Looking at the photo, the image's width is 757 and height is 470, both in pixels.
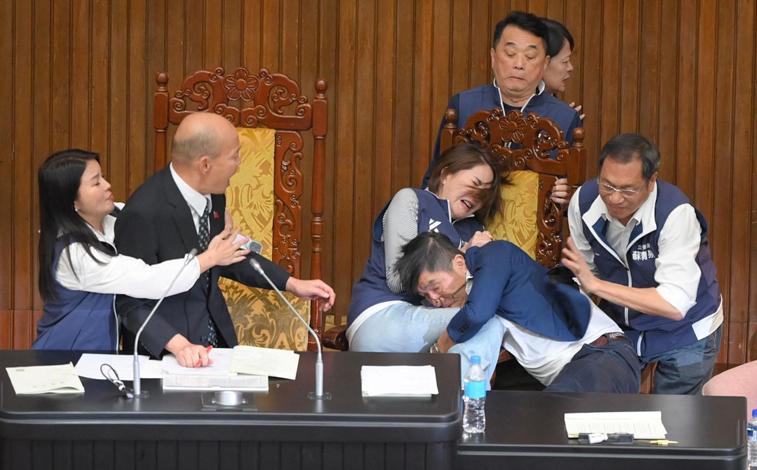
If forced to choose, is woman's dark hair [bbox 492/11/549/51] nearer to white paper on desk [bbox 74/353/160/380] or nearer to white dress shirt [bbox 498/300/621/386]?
white dress shirt [bbox 498/300/621/386]

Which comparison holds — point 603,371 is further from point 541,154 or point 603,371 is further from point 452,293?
point 541,154

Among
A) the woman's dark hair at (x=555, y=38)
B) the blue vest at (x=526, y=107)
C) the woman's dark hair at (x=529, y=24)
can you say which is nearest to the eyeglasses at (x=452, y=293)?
the blue vest at (x=526, y=107)

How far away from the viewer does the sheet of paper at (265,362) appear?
9.48ft

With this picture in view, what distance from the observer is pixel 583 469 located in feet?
8.33

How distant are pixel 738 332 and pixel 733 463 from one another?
2765 millimetres

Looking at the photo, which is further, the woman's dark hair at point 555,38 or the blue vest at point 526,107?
the woman's dark hair at point 555,38

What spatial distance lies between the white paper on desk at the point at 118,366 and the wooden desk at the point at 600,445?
2.51 ft

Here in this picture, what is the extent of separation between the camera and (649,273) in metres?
3.84

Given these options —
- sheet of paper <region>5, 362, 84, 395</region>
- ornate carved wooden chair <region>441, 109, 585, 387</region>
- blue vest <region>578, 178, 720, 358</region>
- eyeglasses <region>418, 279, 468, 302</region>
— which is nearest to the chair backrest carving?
ornate carved wooden chair <region>441, 109, 585, 387</region>

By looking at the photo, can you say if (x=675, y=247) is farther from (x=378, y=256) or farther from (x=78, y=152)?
(x=78, y=152)

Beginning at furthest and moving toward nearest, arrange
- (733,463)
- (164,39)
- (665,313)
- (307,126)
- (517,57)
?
(164,39) < (517,57) < (307,126) < (665,313) < (733,463)

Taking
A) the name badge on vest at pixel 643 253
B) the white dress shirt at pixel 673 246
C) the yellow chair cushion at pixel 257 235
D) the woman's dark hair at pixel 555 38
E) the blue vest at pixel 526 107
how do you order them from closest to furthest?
the white dress shirt at pixel 673 246, the name badge on vest at pixel 643 253, the yellow chair cushion at pixel 257 235, the blue vest at pixel 526 107, the woman's dark hair at pixel 555 38

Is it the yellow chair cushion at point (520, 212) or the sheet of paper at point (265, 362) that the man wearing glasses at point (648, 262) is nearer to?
the yellow chair cushion at point (520, 212)

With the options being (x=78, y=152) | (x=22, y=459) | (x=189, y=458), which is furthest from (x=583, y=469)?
(x=78, y=152)
